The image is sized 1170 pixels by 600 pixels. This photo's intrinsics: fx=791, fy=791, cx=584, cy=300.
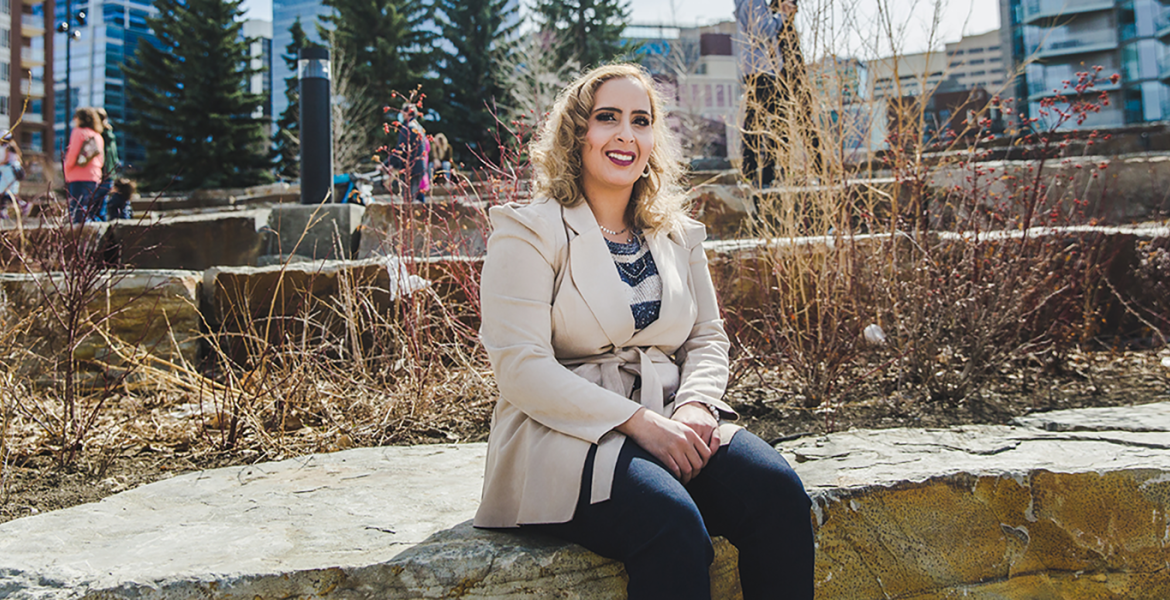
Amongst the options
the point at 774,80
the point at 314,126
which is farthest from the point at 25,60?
the point at 774,80

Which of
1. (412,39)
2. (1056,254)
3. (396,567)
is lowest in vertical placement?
(396,567)

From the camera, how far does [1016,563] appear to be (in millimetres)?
1934

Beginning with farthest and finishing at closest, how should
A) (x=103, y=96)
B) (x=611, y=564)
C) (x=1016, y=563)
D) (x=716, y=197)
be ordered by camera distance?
(x=103, y=96), (x=716, y=197), (x=1016, y=563), (x=611, y=564)

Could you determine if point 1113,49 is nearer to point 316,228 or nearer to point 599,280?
point 316,228

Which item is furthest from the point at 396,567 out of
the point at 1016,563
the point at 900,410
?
the point at 900,410

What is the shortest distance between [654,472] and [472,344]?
6.83 ft

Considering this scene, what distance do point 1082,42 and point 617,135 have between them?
55817 mm

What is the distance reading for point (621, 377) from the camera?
68.8 inches

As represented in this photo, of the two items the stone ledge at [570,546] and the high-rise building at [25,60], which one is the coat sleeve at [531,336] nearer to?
the stone ledge at [570,546]

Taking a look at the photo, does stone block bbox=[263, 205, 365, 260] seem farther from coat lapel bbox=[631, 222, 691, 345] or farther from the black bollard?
coat lapel bbox=[631, 222, 691, 345]

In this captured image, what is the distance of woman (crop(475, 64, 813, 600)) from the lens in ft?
4.85

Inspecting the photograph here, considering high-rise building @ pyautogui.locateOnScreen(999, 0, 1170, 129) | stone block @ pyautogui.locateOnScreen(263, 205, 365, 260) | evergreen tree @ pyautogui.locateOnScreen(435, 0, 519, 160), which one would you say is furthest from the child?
high-rise building @ pyautogui.locateOnScreen(999, 0, 1170, 129)

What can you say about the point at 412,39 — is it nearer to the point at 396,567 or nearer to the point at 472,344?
the point at 472,344

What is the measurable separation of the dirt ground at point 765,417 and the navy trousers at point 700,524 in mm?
1194
